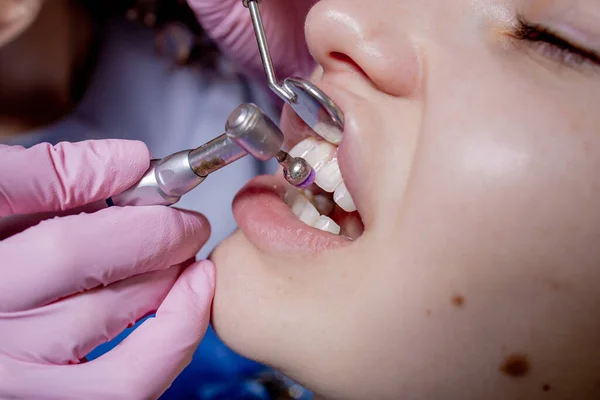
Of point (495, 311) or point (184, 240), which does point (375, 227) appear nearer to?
point (495, 311)

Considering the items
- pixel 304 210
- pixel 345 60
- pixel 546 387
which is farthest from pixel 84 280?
pixel 546 387

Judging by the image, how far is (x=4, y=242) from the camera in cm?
77

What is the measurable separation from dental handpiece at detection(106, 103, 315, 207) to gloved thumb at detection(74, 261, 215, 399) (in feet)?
0.45

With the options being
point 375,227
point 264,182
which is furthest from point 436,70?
point 264,182

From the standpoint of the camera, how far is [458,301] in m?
0.69

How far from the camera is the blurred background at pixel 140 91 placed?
1.28 m

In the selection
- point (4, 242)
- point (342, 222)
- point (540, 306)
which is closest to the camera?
point (540, 306)

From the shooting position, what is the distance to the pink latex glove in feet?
2.48

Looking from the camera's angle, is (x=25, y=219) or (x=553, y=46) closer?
(x=553, y=46)

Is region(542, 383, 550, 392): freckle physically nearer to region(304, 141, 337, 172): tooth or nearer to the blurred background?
region(304, 141, 337, 172): tooth

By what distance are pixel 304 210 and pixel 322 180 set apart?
0.28 feet

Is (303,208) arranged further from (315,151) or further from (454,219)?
(454,219)

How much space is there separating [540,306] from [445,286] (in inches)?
4.3

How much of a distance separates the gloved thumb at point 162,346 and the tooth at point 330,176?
0.22m
